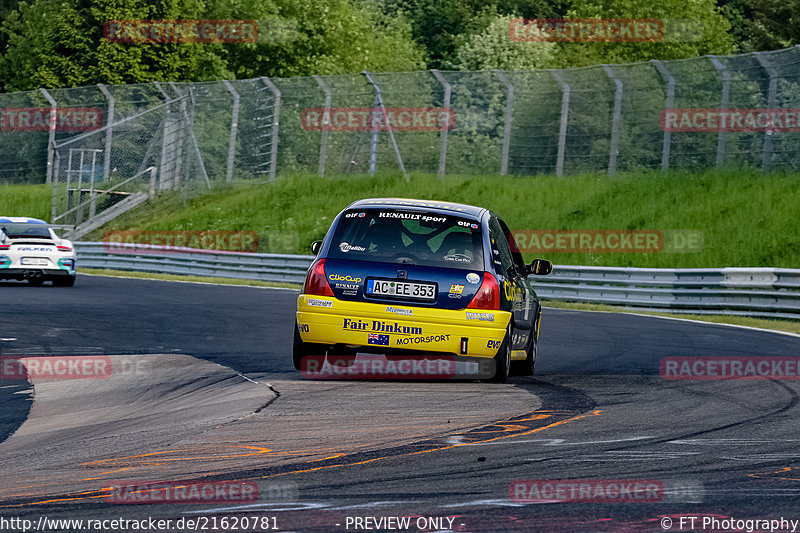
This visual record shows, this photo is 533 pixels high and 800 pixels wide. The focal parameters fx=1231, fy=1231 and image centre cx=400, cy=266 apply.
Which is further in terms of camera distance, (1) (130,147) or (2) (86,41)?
(2) (86,41)

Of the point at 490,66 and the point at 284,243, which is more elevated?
the point at 490,66

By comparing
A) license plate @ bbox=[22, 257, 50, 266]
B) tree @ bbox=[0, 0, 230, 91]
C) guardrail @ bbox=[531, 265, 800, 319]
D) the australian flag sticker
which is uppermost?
tree @ bbox=[0, 0, 230, 91]

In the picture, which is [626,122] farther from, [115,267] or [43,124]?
[43,124]

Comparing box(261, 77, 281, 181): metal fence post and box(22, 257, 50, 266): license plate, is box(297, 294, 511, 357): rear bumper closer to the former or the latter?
box(22, 257, 50, 266): license plate

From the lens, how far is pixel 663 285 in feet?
77.6

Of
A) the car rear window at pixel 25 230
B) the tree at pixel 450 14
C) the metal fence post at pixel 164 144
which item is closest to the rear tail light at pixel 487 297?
the car rear window at pixel 25 230

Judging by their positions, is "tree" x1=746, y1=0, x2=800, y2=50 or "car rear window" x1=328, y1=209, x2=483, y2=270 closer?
"car rear window" x1=328, y1=209, x2=483, y2=270

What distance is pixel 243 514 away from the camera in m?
4.97

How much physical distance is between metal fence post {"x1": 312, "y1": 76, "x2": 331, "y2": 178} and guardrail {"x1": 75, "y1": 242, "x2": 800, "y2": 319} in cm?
681

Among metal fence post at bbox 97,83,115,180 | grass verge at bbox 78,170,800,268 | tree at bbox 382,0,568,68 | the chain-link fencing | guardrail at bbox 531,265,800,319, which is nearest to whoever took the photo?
guardrail at bbox 531,265,800,319

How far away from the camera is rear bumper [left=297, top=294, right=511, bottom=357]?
32.8 feet

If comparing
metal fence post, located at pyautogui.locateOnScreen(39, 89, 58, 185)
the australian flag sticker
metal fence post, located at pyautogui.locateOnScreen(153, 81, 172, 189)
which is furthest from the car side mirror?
metal fence post, located at pyautogui.locateOnScreen(39, 89, 58, 185)

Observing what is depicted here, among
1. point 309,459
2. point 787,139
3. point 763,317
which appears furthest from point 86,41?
point 309,459

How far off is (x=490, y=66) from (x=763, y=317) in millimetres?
38426
